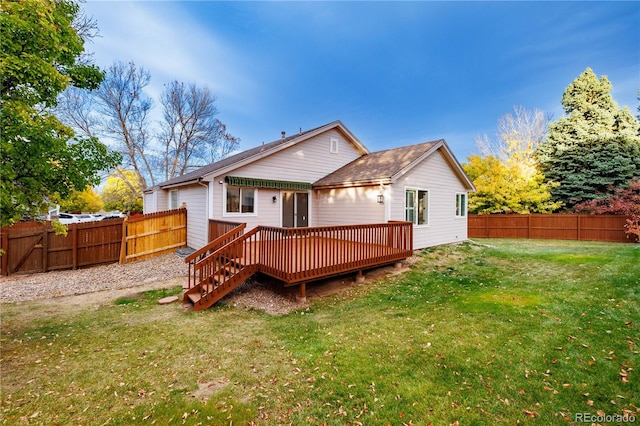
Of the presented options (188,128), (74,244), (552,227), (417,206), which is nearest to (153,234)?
(74,244)

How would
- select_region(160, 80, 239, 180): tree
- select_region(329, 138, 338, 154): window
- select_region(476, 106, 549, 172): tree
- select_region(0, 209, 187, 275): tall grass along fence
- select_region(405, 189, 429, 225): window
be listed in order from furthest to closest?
select_region(160, 80, 239, 180): tree
select_region(476, 106, 549, 172): tree
select_region(329, 138, 338, 154): window
select_region(405, 189, 429, 225): window
select_region(0, 209, 187, 275): tall grass along fence

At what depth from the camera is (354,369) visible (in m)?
3.78

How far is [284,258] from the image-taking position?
6562 millimetres

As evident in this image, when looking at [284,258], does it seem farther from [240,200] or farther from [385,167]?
[385,167]

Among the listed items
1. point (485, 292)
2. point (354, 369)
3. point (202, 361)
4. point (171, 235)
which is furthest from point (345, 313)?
point (171, 235)

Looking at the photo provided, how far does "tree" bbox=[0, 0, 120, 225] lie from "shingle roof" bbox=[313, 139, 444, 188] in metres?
8.29

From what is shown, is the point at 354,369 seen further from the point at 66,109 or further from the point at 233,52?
the point at 66,109

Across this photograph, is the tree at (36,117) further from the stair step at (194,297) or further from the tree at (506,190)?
the tree at (506,190)

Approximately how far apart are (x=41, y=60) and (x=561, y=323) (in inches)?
365

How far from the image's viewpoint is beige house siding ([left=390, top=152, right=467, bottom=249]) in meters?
10.9

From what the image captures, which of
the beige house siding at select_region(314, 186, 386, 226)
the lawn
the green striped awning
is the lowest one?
the lawn

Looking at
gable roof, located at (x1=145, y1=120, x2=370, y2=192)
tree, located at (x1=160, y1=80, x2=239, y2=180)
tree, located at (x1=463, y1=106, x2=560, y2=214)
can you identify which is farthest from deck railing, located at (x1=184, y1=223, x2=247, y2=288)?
tree, located at (x1=160, y1=80, x2=239, y2=180)

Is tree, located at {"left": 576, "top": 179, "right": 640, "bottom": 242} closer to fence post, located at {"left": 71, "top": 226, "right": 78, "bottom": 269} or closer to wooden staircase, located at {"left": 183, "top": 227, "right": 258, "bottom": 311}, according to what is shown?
wooden staircase, located at {"left": 183, "top": 227, "right": 258, "bottom": 311}

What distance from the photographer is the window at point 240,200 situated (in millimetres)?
10742
